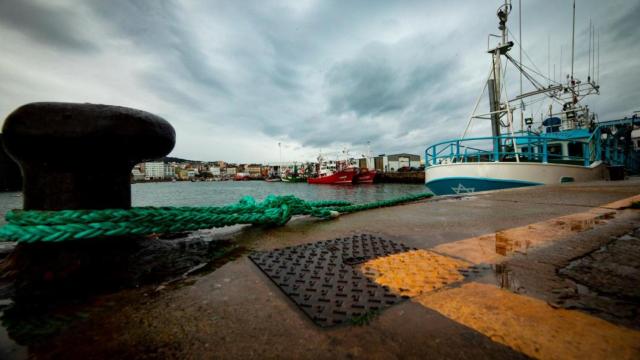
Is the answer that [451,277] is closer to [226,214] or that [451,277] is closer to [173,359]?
[173,359]

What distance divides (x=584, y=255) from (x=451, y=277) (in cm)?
84

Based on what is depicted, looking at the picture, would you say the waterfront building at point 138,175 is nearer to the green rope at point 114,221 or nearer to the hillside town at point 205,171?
the hillside town at point 205,171

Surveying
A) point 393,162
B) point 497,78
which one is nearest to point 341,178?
point 497,78

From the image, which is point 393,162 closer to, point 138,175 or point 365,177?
point 365,177

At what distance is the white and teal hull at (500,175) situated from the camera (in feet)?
26.3

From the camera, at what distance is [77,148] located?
132cm

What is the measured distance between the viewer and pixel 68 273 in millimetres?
1250

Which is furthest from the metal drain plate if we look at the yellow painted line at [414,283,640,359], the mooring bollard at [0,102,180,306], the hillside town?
the hillside town

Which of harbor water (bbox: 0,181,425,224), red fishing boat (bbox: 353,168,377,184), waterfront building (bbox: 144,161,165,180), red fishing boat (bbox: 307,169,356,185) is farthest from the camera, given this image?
waterfront building (bbox: 144,161,165,180)

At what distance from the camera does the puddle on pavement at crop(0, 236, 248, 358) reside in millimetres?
842

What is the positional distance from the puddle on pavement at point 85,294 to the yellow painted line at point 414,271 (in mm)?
905

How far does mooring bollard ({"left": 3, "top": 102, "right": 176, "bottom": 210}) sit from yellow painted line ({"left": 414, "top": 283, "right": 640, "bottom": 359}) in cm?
168

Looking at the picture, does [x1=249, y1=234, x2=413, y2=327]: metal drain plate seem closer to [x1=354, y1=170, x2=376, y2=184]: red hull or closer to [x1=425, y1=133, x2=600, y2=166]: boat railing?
[x1=425, y1=133, x2=600, y2=166]: boat railing

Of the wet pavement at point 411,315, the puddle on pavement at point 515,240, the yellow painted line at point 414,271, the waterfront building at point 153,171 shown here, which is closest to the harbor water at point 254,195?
the wet pavement at point 411,315
